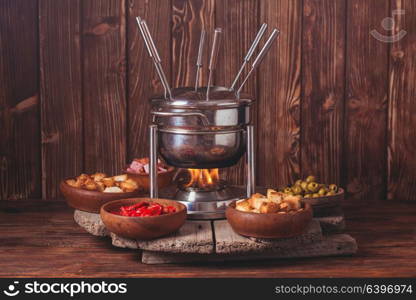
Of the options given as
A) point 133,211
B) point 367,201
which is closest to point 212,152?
point 133,211

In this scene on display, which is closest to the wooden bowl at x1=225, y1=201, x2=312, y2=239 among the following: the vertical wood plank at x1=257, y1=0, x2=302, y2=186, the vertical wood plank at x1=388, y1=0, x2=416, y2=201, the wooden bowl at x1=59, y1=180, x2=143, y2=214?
the wooden bowl at x1=59, y1=180, x2=143, y2=214

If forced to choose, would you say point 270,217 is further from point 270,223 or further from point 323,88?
point 323,88

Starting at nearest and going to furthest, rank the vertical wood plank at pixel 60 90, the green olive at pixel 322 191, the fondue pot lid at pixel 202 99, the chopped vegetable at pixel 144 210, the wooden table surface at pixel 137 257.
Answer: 1. the wooden table surface at pixel 137 257
2. the chopped vegetable at pixel 144 210
3. the fondue pot lid at pixel 202 99
4. the green olive at pixel 322 191
5. the vertical wood plank at pixel 60 90

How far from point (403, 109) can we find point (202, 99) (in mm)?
853

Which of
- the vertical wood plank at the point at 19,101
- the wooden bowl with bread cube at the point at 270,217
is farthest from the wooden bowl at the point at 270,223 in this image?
the vertical wood plank at the point at 19,101

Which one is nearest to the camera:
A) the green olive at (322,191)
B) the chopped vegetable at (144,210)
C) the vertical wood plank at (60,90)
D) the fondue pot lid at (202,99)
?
the chopped vegetable at (144,210)

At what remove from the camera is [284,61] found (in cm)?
246

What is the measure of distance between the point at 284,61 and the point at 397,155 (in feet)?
1.68

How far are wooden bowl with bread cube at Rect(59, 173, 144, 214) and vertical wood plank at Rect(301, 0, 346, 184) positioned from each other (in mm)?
685

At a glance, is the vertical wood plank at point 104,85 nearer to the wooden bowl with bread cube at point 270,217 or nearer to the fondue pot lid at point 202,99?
the fondue pot lid at point 202,99

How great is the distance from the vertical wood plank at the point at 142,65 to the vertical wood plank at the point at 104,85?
1.0 inches

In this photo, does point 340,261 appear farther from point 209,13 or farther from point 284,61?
point 209,13

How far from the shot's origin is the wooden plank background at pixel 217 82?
244 cm

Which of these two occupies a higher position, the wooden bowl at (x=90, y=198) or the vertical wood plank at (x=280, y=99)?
the vertical wood plank at (x=280, y=99)
